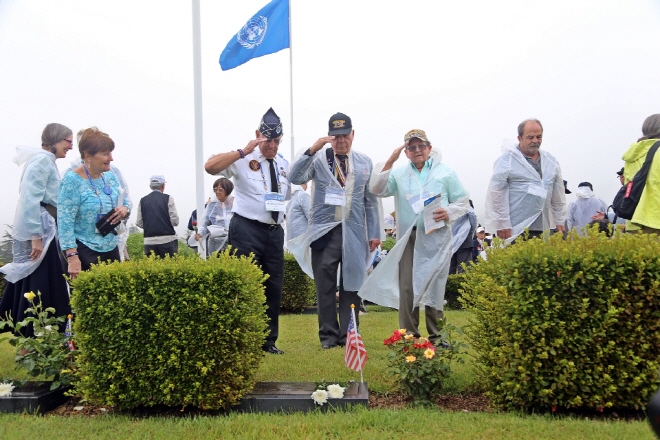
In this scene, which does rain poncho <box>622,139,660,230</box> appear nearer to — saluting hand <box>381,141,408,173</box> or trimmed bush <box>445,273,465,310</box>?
saluting hand <box>381,141,408,173</box>

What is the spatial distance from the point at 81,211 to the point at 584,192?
1084cm

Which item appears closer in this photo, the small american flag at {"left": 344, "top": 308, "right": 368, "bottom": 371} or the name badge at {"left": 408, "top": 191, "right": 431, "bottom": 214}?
the small american flag at {"left": 344, "top": 308, "right": 368, "bottom": 371}

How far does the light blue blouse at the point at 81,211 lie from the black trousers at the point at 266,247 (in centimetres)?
107

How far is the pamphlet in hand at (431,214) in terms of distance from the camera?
5211 mm

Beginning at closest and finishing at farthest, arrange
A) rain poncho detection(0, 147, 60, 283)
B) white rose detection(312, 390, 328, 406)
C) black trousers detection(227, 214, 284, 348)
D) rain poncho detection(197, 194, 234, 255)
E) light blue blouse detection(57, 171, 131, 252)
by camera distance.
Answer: white rose detection(312, 390, 328, 406)
light blue blouse detection(57, 171, 131, 252)
rain poncho detection(0, 147, 60, 283)
black trousers detection(227, 214, 284, 348)
rain poncho detection(197, 194, 234, 255)

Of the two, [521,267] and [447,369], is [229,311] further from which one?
[521,267]

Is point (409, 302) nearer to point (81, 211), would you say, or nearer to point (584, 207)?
point (81, 211)

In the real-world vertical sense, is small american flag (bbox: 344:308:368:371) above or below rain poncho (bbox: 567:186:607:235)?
below

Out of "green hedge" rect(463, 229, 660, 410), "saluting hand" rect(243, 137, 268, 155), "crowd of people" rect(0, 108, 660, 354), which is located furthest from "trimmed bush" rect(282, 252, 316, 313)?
"green hedge" rect(463, 229, 660, 410)

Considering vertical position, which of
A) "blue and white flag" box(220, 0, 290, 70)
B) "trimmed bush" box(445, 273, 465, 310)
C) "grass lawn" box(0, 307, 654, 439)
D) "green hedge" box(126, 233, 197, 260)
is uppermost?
"blue and white flag" box(220, 0, 290, 70)

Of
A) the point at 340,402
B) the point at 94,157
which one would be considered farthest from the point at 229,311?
the point at 94,157

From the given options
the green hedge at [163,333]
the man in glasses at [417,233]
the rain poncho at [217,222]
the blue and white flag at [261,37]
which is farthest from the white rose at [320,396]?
the blue and white flag at [261,37]

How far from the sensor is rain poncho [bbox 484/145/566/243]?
18.1 ft

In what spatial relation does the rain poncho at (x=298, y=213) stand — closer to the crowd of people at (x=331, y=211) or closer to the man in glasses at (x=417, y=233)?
the crowd of people at (x=331, y=211)
